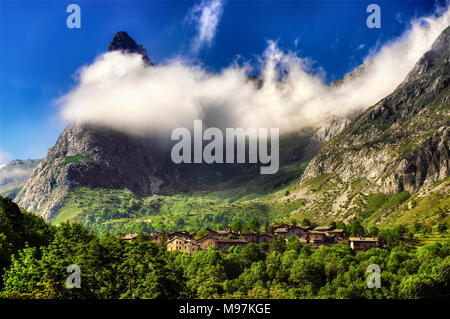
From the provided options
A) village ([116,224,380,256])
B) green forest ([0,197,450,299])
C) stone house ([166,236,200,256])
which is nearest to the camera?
green forest ([0,197,450,299])

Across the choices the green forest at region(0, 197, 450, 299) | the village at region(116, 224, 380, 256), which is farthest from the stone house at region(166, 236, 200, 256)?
the green forest at region(0, 197, 450, 299)

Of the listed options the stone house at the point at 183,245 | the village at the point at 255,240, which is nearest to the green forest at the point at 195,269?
the village at the point at 255,240

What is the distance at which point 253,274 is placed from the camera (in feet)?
364

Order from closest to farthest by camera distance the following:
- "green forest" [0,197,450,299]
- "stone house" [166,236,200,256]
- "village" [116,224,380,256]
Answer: "green forest" [0,197,450,299] < "village" [116,224,380,256] < "stone house" [166,236,200,256]

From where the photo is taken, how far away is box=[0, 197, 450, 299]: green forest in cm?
5912

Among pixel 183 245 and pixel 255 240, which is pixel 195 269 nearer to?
pixel 183 245

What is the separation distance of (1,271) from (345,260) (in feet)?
293

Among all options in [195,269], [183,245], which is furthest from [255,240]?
[195,269]

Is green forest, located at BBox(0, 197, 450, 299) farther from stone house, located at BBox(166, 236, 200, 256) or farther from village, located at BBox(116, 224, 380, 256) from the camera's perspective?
stone house, located at BBox(166, 236, 200, 256)

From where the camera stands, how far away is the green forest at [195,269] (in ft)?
194

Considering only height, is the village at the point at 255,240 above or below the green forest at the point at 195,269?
above

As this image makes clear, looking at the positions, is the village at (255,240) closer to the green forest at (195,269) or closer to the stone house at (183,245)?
the stone house at (183,245)
